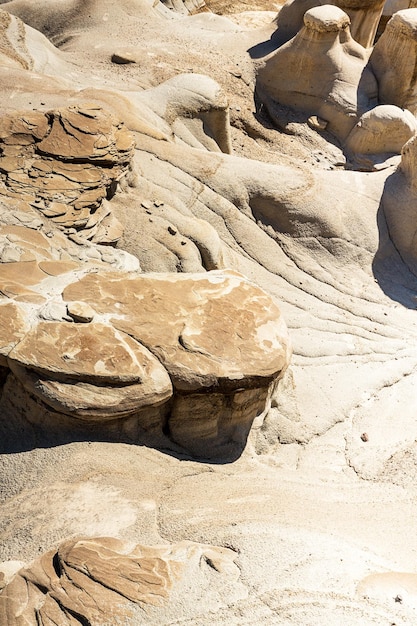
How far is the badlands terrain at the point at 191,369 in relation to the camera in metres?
2.74

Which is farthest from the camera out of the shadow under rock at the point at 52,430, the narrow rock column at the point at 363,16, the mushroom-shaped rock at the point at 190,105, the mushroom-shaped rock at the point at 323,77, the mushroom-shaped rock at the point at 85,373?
the narrow rock column at the point at 363,16

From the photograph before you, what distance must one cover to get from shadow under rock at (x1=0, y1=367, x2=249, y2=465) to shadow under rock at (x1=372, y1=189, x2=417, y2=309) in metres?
2.99

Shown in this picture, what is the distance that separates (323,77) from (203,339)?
618 cm

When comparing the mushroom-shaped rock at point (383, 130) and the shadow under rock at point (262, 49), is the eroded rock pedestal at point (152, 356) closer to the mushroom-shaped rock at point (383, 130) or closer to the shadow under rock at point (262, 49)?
the mushroom-shaped rock at point (383, 130)

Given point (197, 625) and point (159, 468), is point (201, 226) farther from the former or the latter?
A: point (197, 625)

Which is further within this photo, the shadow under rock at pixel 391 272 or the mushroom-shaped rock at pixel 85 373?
the shadow under rock at pixel 391 272

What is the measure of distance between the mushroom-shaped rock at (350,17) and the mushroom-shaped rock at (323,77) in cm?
63

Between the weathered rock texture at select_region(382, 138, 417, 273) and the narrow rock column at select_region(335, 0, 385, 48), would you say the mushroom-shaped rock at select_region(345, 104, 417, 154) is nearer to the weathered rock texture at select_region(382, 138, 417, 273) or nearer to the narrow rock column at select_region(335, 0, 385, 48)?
the narrow rock column at select_region(335, 0, 385, 48)

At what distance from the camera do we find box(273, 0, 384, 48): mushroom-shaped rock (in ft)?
29.9

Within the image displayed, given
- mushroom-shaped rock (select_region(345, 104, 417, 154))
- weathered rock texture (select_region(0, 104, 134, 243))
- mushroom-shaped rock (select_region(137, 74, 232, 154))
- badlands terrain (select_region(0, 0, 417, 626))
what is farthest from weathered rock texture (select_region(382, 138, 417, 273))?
weathered rock texture (select_region(0, 104, 134, 243))

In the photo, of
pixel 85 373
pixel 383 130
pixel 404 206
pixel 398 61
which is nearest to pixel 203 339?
pixel 85 373

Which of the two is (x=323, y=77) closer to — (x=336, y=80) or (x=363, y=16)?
(x=336, y=80)

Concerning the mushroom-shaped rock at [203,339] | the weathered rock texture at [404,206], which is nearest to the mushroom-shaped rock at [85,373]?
the mushroom-shaped rock at [203,339]

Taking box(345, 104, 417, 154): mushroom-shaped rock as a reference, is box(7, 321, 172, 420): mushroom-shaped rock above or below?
above
